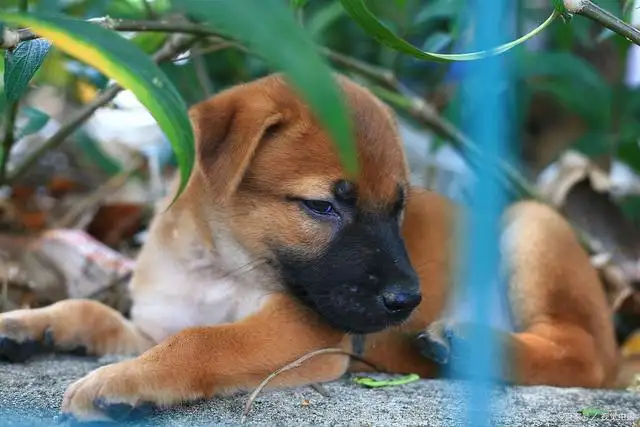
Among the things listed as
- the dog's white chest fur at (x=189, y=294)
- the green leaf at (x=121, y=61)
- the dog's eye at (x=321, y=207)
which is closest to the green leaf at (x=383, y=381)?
the dog's white chest fur at (x=189, y=294)

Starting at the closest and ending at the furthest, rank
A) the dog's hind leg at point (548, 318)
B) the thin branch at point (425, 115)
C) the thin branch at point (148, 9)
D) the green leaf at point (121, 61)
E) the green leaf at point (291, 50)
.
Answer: the green leaf at point (291, 50)
the green leaf at point (121, 61)
the dog's hind leg at point (548, 318)
the thin branch at point (148, 9)
the thin branch at point (425, 115)

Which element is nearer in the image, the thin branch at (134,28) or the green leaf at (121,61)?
the green leaf at (121,61)

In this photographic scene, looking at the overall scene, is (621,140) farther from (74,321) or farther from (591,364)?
(74,321)

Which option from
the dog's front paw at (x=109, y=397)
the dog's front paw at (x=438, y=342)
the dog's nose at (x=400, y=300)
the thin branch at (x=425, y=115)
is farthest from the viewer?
the thin branch at (x=425, y=115)

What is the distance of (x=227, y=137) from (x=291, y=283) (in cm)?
49

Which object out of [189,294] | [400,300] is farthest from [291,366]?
[189,294]

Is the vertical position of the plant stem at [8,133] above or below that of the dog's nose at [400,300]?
below

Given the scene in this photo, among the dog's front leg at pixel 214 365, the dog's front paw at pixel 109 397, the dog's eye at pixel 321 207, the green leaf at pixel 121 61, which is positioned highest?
the green leaf at pixel 121 61

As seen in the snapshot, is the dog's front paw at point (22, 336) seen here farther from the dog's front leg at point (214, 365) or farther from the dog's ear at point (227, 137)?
the dog's ear at point (227, 137)

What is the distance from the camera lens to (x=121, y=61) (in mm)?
1447

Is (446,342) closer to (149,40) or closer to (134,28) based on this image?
(134,28)

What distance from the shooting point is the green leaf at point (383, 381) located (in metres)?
2.47

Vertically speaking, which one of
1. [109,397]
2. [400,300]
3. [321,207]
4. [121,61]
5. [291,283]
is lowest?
[109,397]

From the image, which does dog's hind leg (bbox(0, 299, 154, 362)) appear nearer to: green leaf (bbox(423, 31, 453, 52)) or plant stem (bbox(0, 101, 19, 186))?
plant stem (bbox(0, 101, 19, 186))
